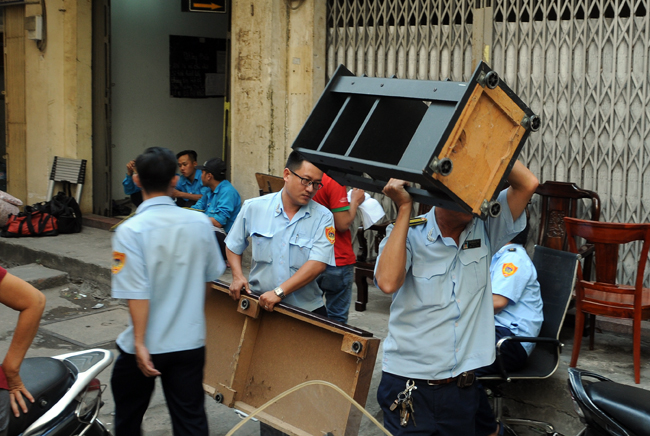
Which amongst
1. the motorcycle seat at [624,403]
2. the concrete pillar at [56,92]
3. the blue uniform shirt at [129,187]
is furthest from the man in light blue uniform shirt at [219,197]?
the motorcycle seat at [624,403]

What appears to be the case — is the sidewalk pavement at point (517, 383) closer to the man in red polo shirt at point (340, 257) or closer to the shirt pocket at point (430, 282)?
the man in red polo shirt at point (340, 257)

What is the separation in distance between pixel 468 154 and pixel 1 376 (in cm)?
192

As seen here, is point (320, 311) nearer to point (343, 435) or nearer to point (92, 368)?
point (343, 435)

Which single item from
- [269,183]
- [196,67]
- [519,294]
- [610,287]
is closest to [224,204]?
[269,183]

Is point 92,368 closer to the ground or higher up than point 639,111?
closer to the ground

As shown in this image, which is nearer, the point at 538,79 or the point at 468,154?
the point at 468,154

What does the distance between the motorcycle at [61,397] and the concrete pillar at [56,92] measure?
7.20 m

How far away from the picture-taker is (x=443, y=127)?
2.37 metres

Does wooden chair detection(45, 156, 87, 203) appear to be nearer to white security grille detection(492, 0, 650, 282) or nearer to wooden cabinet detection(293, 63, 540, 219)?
white security grille detection(492, 0, 650, 282)

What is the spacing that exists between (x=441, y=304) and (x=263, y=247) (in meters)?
1.19

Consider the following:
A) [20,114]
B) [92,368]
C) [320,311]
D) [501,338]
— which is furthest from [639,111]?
[20,114]

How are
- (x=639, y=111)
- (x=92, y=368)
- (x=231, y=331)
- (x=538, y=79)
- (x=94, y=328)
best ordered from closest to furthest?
1. (x=92, y=368)
2. (x=231, y=331)
3. (x=639, y=111)
4. (x=538, y=79)
5. (x=94, y=328)

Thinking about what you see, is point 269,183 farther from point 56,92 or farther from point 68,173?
point 56,92

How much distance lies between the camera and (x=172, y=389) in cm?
312
